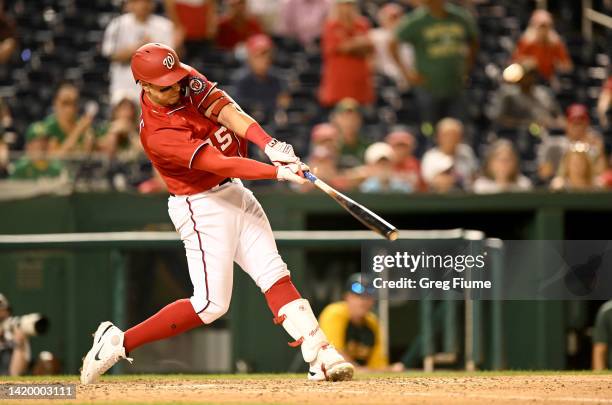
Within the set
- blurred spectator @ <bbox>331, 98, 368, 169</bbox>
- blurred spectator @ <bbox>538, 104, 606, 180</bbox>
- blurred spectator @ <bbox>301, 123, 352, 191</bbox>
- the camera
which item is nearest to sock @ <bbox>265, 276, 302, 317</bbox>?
the camera

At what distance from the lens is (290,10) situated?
12898mm

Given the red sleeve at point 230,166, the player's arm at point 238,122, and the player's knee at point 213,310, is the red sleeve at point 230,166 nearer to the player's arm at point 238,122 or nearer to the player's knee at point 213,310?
the player's arm at point 238,122

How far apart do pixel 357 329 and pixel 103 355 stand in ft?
8.99

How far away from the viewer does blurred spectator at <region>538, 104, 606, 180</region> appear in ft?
35.4

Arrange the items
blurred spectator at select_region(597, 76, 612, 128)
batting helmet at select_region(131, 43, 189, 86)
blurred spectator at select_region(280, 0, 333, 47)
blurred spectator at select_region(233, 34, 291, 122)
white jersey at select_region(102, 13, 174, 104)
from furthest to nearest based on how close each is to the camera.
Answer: blurred spectator at select_region(280, 0, 333, 47) → blurred spectator at select_region(597, 76, 612, 128) → blurred spectator at select_region(233, 34, 291, 122) → white jersey at select_region(102, 13, 174, 104) → batting helmet at select_region(131, 43, 189, 86)

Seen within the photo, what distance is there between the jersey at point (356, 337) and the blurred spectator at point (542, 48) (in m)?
4.69

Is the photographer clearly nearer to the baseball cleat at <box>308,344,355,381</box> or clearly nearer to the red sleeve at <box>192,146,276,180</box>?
the baseball cleat at <box>308,344,355,381</box>

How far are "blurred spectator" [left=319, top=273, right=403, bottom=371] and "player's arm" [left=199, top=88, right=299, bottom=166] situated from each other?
103 inches

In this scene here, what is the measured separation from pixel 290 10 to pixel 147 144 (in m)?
7.12

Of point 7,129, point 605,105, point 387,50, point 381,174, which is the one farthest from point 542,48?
point 7,129

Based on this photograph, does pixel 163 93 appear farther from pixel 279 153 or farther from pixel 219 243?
pixel 219 243

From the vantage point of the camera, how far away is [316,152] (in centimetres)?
972

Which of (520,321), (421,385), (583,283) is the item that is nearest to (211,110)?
(421,385)

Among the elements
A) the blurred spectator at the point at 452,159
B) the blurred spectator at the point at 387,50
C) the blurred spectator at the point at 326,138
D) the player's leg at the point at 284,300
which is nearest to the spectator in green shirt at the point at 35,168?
the blurred spectator at the point at 326,138
